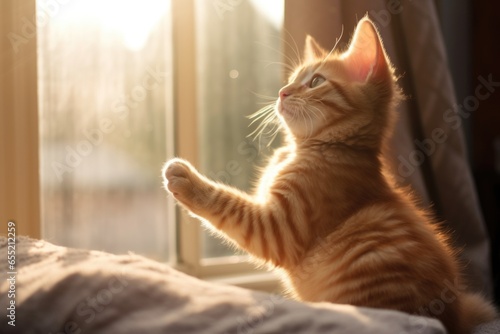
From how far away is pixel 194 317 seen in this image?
2.19 ft

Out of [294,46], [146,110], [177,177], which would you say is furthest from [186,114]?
[177,177]

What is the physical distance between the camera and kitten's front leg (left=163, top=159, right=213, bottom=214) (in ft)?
3.76

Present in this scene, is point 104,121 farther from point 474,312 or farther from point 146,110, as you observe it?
point 474,312

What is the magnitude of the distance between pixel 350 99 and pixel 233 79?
825 mm

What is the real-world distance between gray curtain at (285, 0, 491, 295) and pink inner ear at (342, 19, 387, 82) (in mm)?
318

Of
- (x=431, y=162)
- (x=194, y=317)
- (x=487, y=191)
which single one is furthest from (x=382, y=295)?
(x=487, y=191)

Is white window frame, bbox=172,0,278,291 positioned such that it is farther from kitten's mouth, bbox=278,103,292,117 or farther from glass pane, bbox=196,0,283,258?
kitten's mouth, bbox=278,103,292,117

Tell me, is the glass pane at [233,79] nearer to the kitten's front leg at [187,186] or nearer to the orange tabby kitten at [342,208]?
the orange tabby kitten at [342,208]

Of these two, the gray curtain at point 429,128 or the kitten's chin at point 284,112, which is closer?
the kitten's chin at point 284,112

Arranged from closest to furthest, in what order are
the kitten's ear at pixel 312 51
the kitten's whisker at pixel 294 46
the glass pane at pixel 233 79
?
1. the kitten's ear at pixel 312 51
2. the kitten's whisker at pixel 294 46
3. the glass pane at pixel 233 79

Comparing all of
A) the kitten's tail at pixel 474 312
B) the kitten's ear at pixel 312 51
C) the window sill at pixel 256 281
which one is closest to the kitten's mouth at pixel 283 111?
the kitten's ear at pixel 312 51

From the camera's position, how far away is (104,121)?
1.74 m

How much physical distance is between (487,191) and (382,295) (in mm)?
1221

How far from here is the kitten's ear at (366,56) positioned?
1.23m
